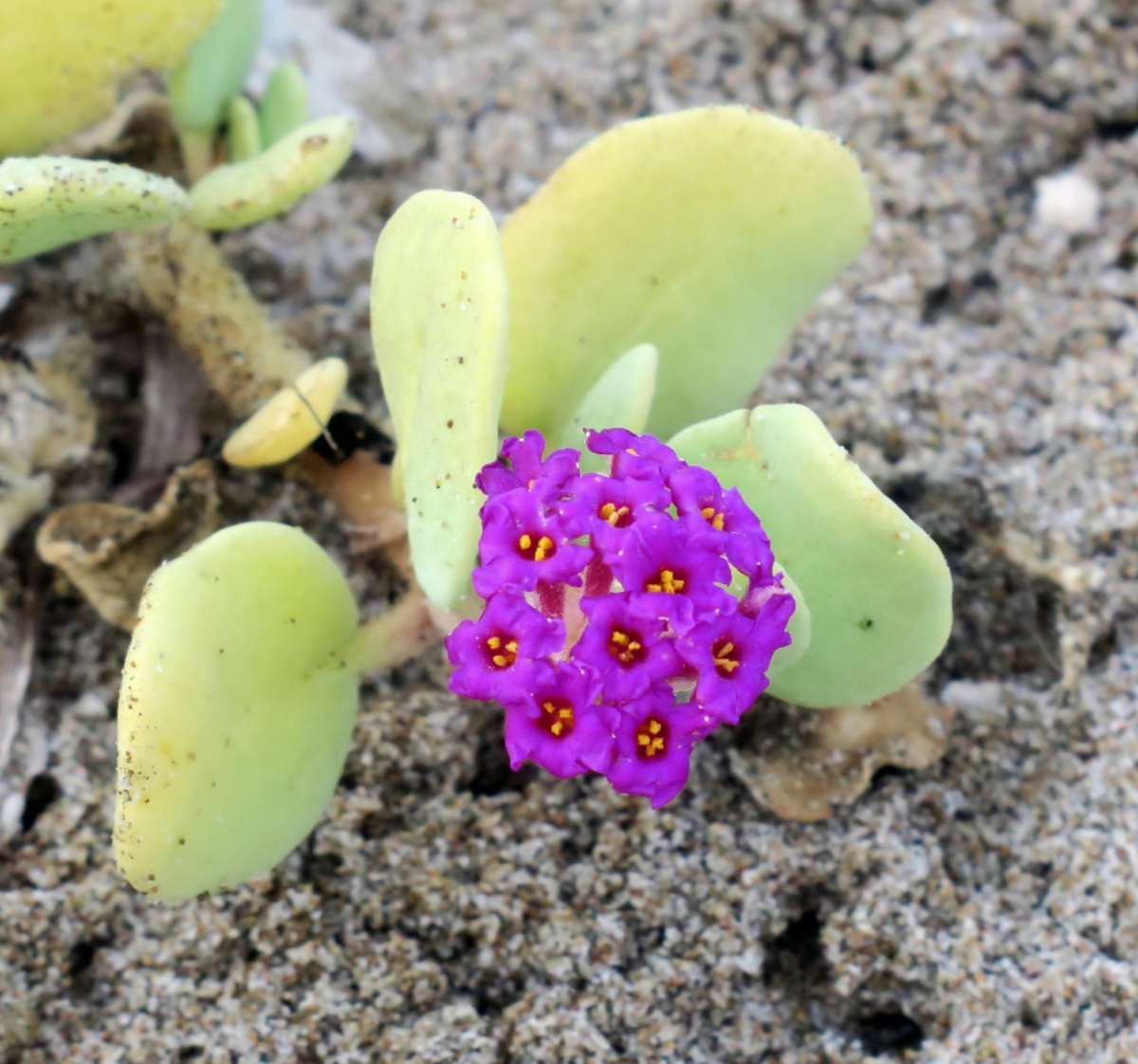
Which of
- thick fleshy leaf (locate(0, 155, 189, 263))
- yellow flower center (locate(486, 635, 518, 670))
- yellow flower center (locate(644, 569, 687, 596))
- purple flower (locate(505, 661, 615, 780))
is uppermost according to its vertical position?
thick fleshy leaf (locate(0, 155, 189, 263))

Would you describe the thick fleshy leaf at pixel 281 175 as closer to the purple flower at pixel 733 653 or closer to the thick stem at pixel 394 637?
the thick stem at pixel 394 637

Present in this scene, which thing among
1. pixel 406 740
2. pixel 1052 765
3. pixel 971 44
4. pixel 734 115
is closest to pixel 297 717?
pixel 406 740

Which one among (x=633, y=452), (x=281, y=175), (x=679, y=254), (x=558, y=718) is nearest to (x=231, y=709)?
(x=558, y=718)

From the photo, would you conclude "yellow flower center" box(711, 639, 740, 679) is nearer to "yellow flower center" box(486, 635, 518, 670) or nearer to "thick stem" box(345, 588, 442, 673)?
"yellow flower center" box(486, 635, 518, 670)

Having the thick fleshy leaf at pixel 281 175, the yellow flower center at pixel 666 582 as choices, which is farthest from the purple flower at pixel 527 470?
the thick fleshy leaf at pixel 281 175

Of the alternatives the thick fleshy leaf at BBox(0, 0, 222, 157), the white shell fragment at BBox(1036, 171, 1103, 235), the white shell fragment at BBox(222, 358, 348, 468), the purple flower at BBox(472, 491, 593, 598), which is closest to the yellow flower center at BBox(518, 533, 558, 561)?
the purple flower at BBox(472, 491, 593, 598)

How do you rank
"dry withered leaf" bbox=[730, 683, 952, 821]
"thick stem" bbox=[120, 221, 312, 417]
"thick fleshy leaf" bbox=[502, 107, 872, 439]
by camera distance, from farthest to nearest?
Result: "thick stem" bbox=[120, 221, 312, 417] → "dry withered leaf" bbox=[730, 683, 952, 821] → "thick fleshy leaf" bbox=[502, 107, 872, 439]

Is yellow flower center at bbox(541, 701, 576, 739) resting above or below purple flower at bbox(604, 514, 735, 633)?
below
